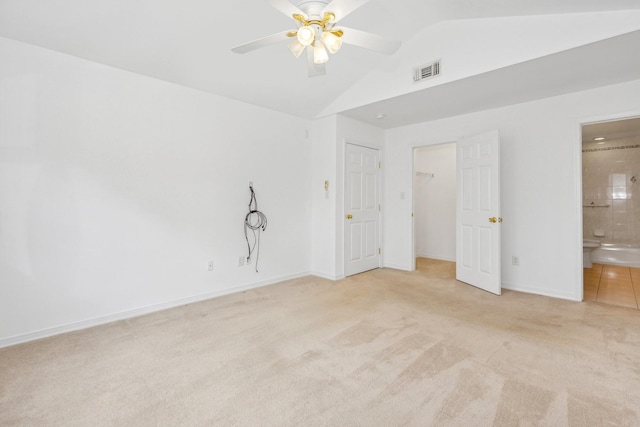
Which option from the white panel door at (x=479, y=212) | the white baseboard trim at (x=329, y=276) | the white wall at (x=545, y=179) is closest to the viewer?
the white wall at (x=545, y=179)

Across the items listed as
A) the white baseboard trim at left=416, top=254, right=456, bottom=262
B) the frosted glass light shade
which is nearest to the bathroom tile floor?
the white baseboard trim at left=416, top=254, right=456, bottom=262

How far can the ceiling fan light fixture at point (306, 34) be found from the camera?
6.65 ft

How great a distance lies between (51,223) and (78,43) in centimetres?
162

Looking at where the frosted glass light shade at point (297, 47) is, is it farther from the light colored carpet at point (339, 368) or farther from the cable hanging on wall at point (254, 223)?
the light colored carpet at point (339, 368)

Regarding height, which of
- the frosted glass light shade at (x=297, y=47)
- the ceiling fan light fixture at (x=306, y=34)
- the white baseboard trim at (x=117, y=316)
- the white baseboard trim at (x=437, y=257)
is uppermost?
the frosted glass light shade at (x=297, y=47)

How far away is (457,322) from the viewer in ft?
9.46

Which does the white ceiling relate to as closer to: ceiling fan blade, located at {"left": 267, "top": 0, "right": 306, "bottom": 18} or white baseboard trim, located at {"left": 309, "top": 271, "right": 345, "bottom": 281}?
ceiling fan blade, located at {"left": 267, "top": 0, "right": 306, "bottom": 18}

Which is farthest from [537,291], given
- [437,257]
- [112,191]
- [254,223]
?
[112,191]

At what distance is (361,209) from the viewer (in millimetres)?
4965

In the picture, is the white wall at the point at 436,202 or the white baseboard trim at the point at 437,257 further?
the white wall at the point at 436,202

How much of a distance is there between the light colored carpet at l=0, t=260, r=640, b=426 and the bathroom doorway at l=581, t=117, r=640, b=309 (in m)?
3.01

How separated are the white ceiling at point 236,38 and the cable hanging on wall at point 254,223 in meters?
1.40

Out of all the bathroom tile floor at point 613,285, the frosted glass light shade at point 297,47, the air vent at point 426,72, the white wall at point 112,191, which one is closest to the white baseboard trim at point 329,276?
the white wall at point 112,191

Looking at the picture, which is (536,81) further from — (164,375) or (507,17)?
(164,375)
